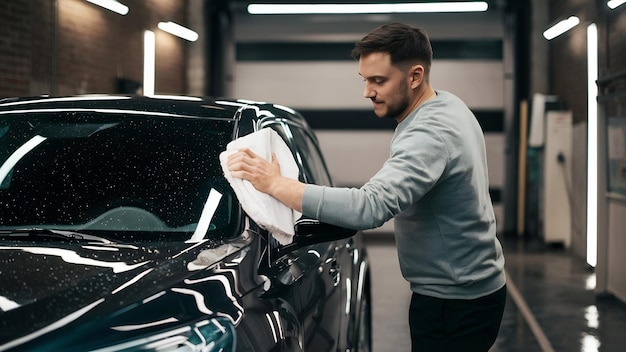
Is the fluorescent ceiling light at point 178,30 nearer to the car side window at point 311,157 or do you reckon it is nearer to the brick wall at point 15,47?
the brick wall at point 15,47

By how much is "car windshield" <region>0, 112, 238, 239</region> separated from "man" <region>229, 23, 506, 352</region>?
403 mm

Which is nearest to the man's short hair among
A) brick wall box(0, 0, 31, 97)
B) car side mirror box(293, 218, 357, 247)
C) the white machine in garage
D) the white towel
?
the white towel

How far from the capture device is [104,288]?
2.16 meters

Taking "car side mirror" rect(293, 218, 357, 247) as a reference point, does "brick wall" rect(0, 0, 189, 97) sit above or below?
above

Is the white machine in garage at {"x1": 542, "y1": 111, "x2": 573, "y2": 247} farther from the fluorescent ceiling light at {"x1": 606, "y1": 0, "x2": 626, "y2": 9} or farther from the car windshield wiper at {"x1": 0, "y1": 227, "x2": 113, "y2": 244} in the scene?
the car windshield wiper at {"x1": 0, "y1": 227, "x2": 113, "y2": 244}

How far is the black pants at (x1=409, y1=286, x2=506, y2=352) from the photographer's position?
114 inches

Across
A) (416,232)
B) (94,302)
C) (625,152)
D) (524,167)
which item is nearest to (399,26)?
(416,232)

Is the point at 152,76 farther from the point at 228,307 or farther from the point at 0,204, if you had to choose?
the point at 228,307

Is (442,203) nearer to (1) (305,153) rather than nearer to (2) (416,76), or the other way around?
(2) (416,76)

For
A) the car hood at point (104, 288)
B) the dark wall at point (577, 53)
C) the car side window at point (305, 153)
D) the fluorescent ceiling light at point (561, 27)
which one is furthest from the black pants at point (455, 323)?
the fluorescent ceiling light at point (561, 27)

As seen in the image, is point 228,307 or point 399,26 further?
point 399,26

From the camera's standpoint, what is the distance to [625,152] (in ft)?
27.1

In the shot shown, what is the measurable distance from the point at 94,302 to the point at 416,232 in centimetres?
119

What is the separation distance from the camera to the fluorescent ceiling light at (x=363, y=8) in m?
14.7
